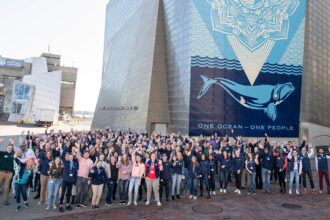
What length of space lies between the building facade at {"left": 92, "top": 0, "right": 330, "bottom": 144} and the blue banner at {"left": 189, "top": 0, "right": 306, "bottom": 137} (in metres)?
0.09

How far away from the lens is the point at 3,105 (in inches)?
2250

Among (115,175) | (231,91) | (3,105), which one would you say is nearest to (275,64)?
(231,91)

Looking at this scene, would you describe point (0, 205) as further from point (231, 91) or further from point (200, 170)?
point (231, 91)

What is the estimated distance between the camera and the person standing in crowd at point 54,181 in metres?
7.75

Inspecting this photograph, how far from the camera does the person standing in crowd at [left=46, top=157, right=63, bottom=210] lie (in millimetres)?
7746

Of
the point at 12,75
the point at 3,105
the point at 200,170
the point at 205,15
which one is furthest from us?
the point at 12,75

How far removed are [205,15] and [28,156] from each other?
62.3 ft

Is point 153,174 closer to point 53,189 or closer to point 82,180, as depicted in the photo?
point 82,180

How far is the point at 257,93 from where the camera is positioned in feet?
73.4

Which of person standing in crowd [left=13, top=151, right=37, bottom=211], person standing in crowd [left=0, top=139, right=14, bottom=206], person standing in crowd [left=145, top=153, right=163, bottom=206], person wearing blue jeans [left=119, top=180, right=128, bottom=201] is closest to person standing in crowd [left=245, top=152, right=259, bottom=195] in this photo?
person standing in crowd [left=145, top=153, right=163, bottom=206]

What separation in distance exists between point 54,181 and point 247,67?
19819 millimetres

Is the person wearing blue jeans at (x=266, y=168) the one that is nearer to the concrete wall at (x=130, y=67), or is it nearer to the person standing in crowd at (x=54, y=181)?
the person standing in crowd at (x=54, y=181)

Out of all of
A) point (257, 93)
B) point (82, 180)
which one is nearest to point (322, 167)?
point (82, 180)

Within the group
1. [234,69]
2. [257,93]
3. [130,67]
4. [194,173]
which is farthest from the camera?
[130,67]
